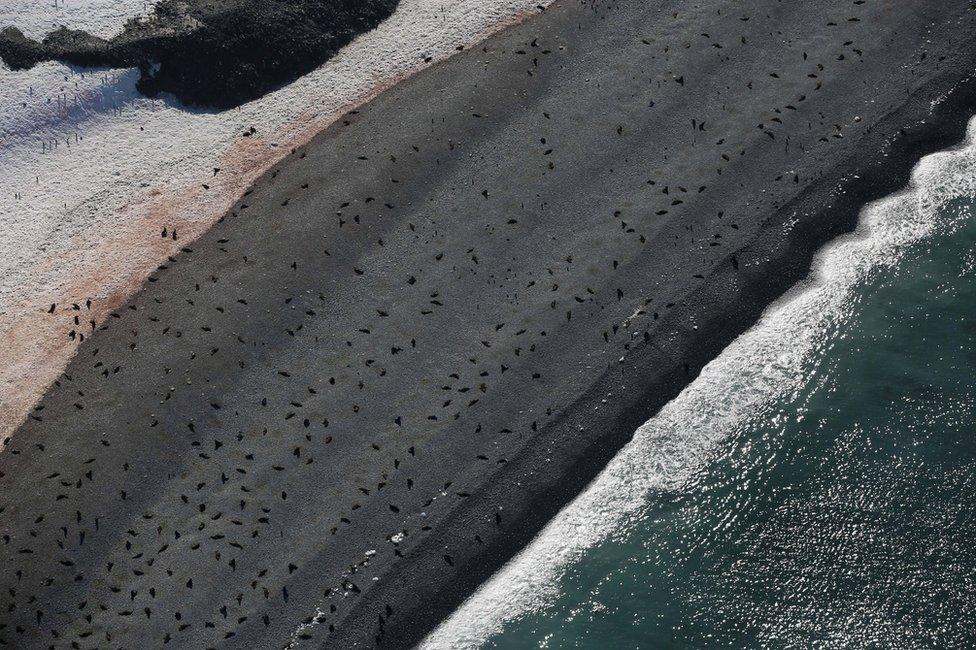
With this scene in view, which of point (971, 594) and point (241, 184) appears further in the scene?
point (241, 184)

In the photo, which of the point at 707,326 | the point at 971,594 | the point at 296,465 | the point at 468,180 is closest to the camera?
the point at 971,594

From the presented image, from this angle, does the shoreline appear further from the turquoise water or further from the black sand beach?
the turquoise water

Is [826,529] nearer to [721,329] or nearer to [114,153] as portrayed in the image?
[721,329]

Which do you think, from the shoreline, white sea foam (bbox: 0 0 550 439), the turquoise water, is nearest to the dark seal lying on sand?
white sea foam (bbox: 0 0 550 439)

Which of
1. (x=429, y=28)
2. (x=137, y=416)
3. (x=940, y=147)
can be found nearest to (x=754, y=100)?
(x=940, y=147)

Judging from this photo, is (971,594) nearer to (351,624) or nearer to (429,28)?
(351,624)

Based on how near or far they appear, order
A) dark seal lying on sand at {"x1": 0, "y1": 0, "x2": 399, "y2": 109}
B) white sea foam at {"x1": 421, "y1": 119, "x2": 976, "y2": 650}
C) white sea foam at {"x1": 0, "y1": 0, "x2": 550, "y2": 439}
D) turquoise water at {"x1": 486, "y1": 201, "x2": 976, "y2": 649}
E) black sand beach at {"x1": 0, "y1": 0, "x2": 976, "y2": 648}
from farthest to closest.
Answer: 1. dark seal lying on sand at {"x1": 0, "y1": 0, "x2": 399, "y2": 109}
2. white sea foam at {"x1": 0, "y1": 0, "x2": 550, "y2": 439}
3. black sand beach at {"x1": 0, "y1": 0, "x2": 976, "y2": 648}
4. white sea foam at {"x1": 421, "y1": 119, "x2": 976, "y2": 650}
5. turquoise water at {"x1": 486, "y1": 201, "x2": 976, "y2": 649}
